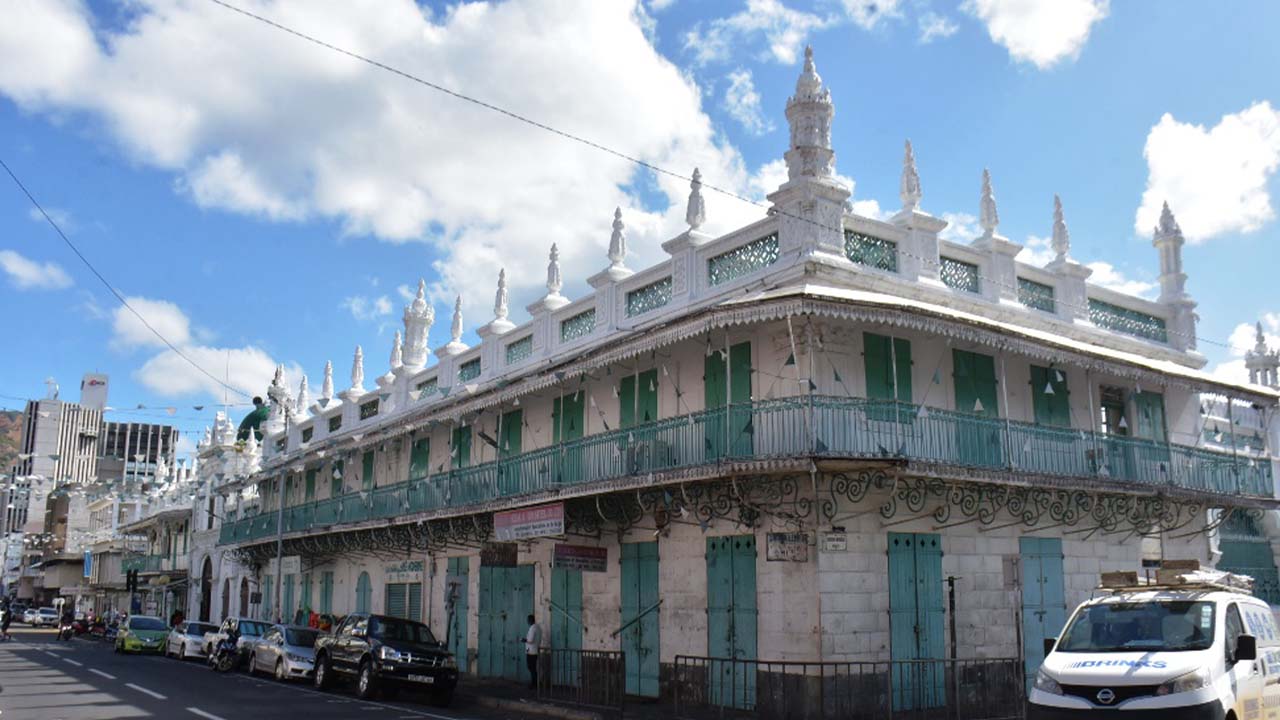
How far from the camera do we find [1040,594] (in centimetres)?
1880

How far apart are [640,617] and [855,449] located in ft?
18.6

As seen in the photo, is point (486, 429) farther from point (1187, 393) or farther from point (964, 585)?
point (1187, 393)

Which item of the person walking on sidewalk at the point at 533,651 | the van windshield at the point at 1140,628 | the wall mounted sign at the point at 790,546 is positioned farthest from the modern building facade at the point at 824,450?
the van windshield at the point at 1140,628

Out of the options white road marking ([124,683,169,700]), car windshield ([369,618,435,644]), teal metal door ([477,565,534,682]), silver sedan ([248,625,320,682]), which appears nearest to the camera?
white road marking ([124,683,169,700])

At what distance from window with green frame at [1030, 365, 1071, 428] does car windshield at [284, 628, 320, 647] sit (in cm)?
1690

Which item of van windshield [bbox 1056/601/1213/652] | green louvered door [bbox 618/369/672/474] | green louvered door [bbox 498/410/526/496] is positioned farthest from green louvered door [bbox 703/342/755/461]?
van windshield [bbox 1056/601/1213/652]

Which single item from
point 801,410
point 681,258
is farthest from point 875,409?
point 681,258

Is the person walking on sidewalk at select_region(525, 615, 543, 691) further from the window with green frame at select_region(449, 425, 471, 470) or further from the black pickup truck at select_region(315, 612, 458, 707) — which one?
the window with green frame at select_region(449, 425, 471, 470)

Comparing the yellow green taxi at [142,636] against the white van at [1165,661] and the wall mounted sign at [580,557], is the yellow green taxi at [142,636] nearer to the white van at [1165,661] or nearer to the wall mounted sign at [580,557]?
the wall mounted sign at [580,557]

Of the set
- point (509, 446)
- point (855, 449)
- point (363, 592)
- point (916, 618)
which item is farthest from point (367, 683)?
point (363, 592)

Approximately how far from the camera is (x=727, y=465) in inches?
604

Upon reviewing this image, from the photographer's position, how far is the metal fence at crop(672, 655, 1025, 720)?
1489 centimetres

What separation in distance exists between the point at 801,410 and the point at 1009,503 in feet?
16.7

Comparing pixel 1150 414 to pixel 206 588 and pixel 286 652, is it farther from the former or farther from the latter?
pixel 206 588
